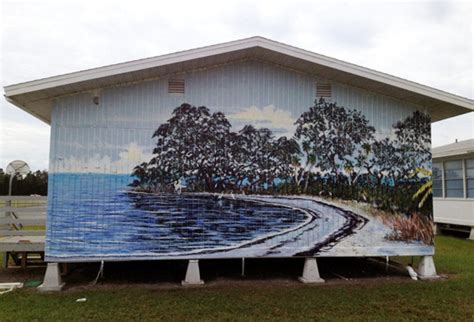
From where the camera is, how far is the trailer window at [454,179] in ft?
50.5

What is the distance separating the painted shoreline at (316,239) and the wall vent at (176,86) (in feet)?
6.65

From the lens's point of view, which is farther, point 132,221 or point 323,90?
point 323,90

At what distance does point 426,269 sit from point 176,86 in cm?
617

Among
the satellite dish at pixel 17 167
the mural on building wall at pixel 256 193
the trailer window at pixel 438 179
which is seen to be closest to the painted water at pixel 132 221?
the mural on building wall at pixel 256 193

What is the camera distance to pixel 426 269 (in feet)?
26.6

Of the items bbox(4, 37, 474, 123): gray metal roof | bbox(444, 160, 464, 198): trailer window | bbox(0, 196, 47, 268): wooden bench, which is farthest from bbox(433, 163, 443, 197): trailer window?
bbox(0, 196, 47, 268): wooden bench

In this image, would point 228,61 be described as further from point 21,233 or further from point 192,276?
point 21,233

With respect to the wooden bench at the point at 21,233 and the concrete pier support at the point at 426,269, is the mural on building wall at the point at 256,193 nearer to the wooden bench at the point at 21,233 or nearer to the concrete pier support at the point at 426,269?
the concrete pier support at the point at 426,269

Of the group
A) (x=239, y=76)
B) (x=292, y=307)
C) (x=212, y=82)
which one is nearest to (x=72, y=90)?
(x=212, y=82)

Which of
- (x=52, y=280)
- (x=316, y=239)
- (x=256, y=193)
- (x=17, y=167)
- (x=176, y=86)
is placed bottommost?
(x=52, y=280)

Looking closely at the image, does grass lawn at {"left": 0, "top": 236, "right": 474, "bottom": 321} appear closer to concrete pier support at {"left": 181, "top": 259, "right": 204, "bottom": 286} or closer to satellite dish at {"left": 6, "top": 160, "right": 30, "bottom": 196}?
concrete pier support at {"left": 181, "top": 259, "right": 204, "bottom": 286}

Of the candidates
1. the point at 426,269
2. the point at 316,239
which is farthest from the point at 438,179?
the point at 316,239

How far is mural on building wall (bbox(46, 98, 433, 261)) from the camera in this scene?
23.4 ft

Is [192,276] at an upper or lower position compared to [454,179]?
lower
